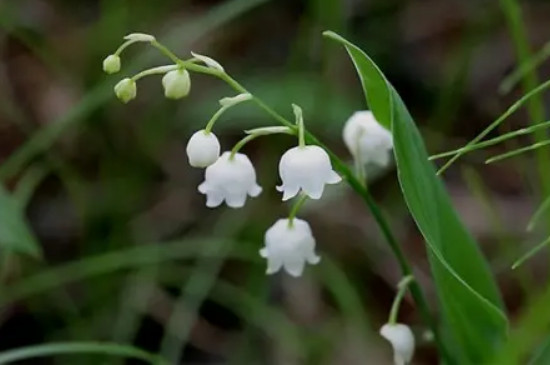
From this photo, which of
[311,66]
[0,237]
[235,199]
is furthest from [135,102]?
[235,199]

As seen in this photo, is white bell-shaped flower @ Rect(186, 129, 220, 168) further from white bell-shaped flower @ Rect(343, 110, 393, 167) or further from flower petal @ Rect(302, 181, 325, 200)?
white bell-shaped flower @ Rect(343, 110, 393, 167)

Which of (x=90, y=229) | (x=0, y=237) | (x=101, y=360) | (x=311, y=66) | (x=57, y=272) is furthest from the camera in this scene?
(x=311, y=66)

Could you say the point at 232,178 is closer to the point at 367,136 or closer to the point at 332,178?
the point at 332,178

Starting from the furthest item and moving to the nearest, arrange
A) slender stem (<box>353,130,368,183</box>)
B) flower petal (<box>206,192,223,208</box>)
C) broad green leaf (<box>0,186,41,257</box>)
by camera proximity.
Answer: broad green leaf (<box>0,186,41,257</box>)
slender stem (<box>353,130,368,183</box>)
flower petal (<box>206,192,223,208</box>)

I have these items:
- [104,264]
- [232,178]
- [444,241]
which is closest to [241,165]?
[232,178]

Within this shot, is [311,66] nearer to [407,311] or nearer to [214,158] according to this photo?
[407,311]

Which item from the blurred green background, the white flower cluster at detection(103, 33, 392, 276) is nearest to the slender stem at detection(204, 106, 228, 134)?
the white flower cluster at detection(103, 33, 392, 276)
